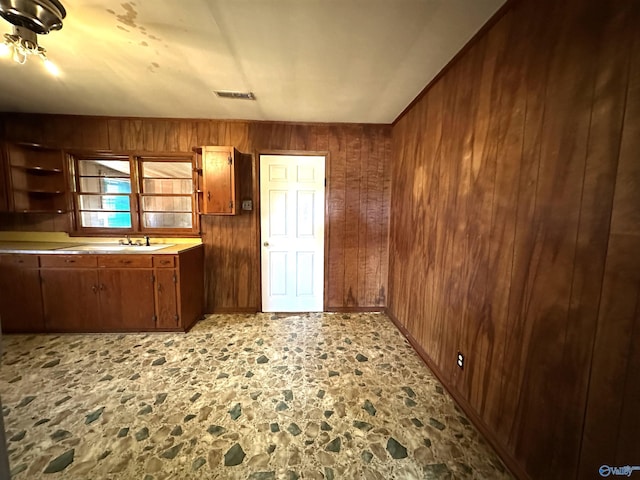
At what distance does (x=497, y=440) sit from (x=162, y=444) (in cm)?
189

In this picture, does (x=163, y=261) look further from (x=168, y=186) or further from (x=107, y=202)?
(x=107, y=202)

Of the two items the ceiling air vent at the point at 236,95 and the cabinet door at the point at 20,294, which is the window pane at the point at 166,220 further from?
the ceiling air vent at the point at 236,95

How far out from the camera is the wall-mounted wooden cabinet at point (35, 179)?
8.50 ft

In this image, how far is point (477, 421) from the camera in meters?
1.50

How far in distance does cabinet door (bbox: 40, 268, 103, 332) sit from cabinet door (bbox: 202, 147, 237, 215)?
1329mm

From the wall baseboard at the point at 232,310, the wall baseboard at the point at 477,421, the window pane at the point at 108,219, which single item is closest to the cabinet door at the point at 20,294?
the window pane at the point at 108,219

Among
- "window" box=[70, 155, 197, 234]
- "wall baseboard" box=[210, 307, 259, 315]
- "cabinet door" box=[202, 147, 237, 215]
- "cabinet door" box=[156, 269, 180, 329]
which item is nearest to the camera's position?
"cabinet door" box=[156, 269, 180, 329]

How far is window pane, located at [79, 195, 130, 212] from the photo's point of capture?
301 centimetres

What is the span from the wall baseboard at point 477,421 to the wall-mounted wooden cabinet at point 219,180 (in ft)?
8.00

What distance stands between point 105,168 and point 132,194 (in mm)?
486

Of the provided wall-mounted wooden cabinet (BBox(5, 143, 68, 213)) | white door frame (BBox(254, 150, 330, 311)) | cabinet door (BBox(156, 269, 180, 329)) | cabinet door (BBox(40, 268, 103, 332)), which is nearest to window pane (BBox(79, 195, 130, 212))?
wall-mounted wooden cabinet (BBox(5, 143, 68, 213))

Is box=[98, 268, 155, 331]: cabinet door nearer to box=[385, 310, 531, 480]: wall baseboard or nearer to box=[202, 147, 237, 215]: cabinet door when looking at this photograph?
box=[202, 147, 237, 215]: cabinet door

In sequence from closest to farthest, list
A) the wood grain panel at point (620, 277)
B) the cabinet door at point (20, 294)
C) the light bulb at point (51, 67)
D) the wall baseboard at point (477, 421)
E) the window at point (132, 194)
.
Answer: the wood grain panel at point (620, 277) < the wall baseboard at point (477, 421) < the light bulb at point (51, 67) < the cabinet door at point (20, 294) < the window at point (132, 194)

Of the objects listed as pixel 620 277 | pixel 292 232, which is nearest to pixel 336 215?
pixel 292 232
